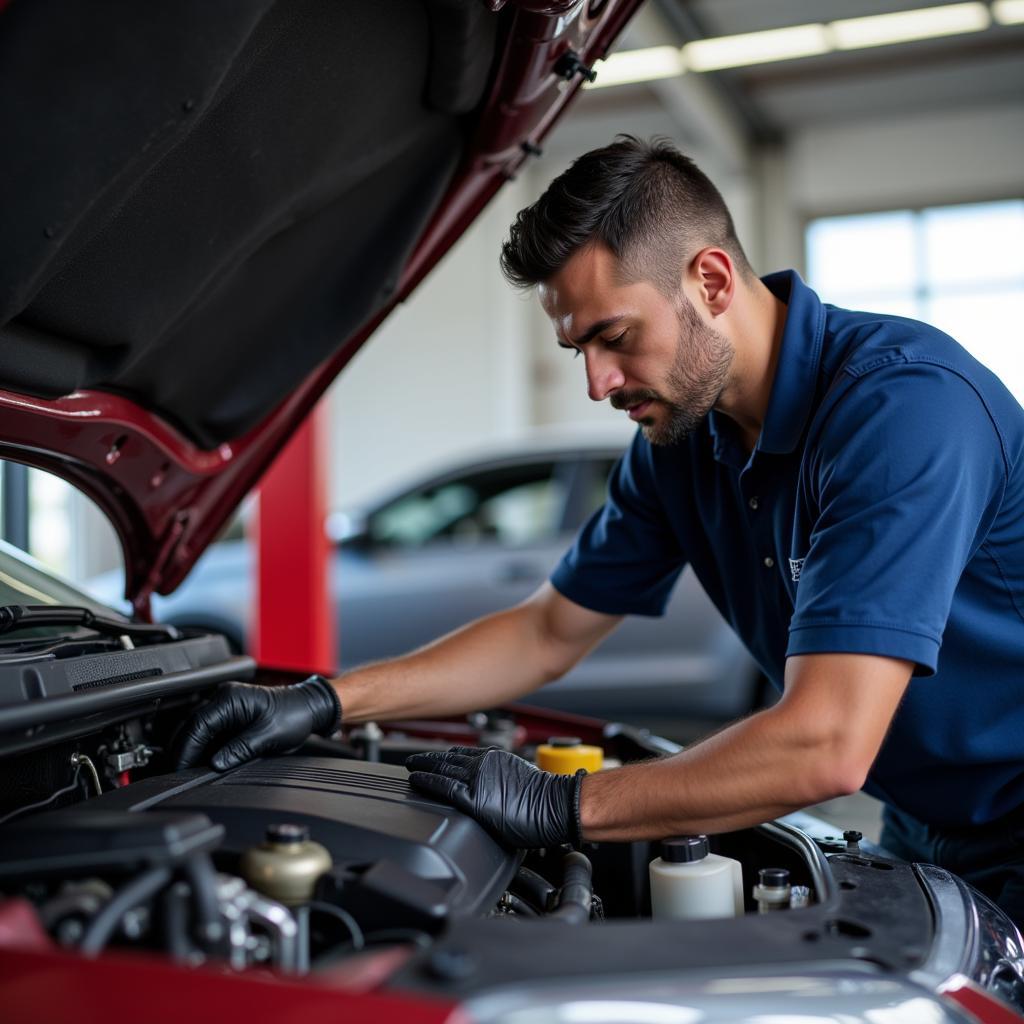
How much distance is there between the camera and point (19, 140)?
1066 millimetres

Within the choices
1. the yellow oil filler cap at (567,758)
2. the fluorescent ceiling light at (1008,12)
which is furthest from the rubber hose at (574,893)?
the fluorescent ceiling light at (1008,12)

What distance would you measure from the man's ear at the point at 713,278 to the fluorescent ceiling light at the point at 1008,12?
562cm

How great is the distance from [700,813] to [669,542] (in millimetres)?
746

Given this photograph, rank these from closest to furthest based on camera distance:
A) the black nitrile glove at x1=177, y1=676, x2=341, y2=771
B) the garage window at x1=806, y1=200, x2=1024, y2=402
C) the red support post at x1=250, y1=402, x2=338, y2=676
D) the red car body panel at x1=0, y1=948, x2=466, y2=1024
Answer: the red car body panel at x1=0, y1=948, x2=466, y2=1024 → the black nitrile glove at x1=177, y1=676, x2=341, y2=771 → the red support post at x1=250, y1=402, x2=338, y2=676 → the garage window at x1=806, y1=200, x2=1024, y2=402

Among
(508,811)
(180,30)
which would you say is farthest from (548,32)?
(508,811)

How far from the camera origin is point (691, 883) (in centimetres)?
119

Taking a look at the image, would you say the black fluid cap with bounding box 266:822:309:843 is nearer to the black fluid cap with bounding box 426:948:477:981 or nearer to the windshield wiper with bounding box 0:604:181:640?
the black fluid cap with bounding box 426:948:477:981

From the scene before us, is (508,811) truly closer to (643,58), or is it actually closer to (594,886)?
(594,886)

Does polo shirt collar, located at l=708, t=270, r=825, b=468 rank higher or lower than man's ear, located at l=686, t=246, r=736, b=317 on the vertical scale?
lower

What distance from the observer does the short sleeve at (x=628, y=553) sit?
1910 millimetres

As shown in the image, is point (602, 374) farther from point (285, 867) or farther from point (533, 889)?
point (285, 867)

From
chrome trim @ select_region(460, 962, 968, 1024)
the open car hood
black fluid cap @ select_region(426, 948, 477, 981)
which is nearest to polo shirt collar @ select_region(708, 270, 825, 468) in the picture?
the open car hood

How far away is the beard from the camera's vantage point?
5.13ft

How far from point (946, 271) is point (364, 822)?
8.35m
